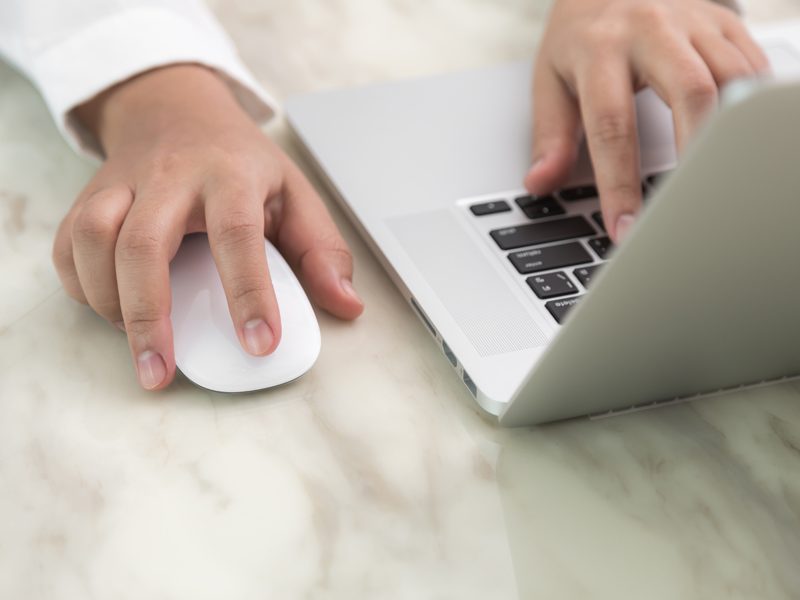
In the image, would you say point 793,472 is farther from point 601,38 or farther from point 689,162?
point 601,38

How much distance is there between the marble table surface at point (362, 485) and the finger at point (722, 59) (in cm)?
24

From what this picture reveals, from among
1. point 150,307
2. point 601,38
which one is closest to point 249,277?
point 150,307

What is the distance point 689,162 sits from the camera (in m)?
0.27

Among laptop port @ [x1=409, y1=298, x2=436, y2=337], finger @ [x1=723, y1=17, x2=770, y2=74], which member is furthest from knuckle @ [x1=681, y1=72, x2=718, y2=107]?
laptop port @ [x1=409, y1=298, x2=436, y2=337]

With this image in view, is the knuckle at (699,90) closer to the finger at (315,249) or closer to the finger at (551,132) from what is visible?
the finger at (551,132)

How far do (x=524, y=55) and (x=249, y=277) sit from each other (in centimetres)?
45

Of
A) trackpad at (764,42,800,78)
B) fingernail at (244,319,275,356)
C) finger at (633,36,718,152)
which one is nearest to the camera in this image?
fingernail at (244,319,275,356)

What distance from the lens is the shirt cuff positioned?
61 cm

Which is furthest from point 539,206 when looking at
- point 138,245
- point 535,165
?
point 138,245

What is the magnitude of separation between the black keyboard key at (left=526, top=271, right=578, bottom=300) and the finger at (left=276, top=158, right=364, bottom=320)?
95 mm

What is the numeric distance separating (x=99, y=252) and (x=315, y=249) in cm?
12

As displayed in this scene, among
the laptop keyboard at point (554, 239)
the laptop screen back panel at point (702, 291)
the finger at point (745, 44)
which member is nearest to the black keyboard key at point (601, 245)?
the laptop keyboard at point (554, 239)

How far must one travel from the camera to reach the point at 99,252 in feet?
1.50

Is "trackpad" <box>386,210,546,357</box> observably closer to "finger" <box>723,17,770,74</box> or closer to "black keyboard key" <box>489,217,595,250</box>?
"black keyboard key" <box>489,217,595,250</box>
